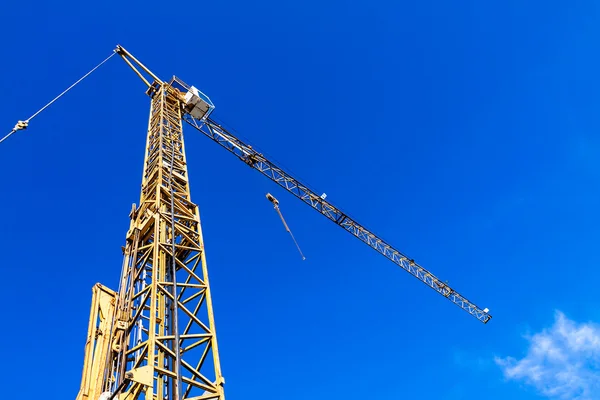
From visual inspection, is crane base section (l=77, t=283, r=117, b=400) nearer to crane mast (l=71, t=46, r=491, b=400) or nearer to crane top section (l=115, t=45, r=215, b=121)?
crane mast (l=71, t=46, r=491, b=400)

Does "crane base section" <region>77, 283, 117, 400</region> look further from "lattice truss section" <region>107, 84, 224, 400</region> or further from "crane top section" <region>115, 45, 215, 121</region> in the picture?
"crane top section" <region>115, 45, 215, 121</region>

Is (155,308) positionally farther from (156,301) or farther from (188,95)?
(188,95)

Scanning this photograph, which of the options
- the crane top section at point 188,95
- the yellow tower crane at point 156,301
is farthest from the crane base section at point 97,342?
the crane top section at point 188,95

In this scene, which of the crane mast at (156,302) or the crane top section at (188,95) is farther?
the crane top section at (188,95)

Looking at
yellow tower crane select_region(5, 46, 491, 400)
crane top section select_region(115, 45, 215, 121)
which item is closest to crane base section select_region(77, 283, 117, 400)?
yellow tower crane select_region(5, 46, 491, 400)

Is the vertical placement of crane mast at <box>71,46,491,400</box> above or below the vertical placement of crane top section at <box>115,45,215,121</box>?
below

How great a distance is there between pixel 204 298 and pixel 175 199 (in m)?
4.58

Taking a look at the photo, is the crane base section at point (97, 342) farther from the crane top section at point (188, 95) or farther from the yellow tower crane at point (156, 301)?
the crane top section at point (188, 95)

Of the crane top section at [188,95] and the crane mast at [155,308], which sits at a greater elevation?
the crane top section at [188,95]

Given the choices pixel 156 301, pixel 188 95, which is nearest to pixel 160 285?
pixel 156 301

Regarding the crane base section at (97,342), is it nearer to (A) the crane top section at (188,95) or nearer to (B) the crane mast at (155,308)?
(B) the crane mast at (155,308)

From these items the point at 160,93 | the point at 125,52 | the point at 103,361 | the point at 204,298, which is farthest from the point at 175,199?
the point at 125,52

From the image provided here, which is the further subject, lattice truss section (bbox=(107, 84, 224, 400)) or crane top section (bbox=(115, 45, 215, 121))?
crane top section (bbox=(115, 45, 215, 121))

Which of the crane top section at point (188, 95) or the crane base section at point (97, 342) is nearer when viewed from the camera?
the crane base section at point (97, 342)
